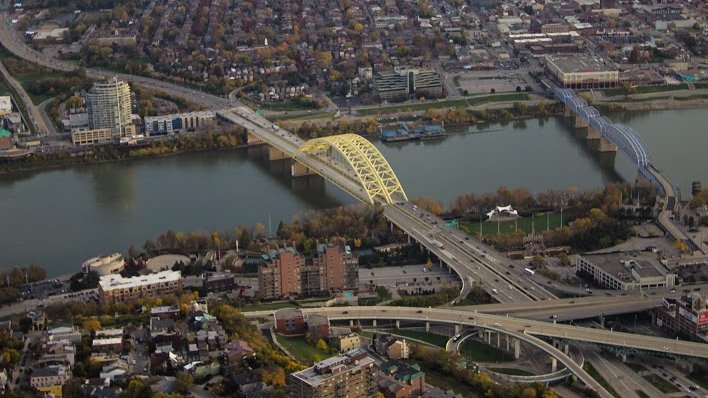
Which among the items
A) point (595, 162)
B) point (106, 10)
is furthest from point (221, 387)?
point (106, 10)

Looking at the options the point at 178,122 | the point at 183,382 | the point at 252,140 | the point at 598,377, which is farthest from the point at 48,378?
the point at 178,122

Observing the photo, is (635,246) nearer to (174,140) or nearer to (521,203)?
(521,203)

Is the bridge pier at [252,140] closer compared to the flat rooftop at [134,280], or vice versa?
the flat rooftop at [134,280]

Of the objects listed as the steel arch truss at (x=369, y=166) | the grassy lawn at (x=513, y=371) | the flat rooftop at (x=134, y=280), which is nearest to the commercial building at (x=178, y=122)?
the steel arch truss at (x=369, y=166)

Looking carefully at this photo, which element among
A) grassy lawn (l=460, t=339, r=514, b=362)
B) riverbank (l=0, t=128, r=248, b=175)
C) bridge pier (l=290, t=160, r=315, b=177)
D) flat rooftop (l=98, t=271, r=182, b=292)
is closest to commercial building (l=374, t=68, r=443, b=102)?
riverbank (l=0, t=128, r=248, b=175)

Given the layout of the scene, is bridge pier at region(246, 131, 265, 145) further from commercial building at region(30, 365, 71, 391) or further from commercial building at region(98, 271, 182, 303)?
commercial building at region(30, 365, 71, 391)

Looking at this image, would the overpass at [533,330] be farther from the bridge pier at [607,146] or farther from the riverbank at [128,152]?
the riverbank at [128,152]
